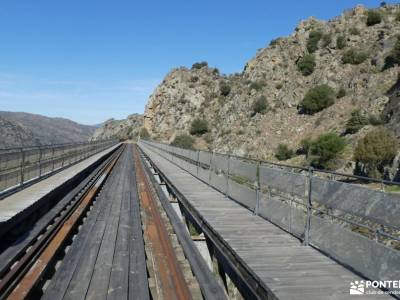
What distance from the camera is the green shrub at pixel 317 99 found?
5619 centimetres

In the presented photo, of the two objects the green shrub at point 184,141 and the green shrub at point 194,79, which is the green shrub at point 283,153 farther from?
the green shrub at point 194,79

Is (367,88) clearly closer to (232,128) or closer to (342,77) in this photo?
(342,77)

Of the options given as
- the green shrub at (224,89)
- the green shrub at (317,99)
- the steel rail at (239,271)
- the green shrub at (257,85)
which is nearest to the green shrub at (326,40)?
the green shrub at (257,85)

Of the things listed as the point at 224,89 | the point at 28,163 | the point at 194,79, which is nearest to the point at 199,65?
the point at 194,79

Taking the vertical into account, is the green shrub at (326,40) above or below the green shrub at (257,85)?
above

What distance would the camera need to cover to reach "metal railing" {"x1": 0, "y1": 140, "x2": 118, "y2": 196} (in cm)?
1377

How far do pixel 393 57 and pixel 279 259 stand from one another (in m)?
54.4

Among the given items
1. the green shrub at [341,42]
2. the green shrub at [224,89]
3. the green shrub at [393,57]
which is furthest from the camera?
the green shrub at [224,89]

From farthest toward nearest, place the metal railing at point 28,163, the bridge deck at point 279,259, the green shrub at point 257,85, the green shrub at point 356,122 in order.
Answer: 1. the green shrub at point 257,85
2. the green shrub at point 356,122
3. the metal railing at point 28,163
4. the bridge deck at point 279,259

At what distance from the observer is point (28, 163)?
54.4 ft

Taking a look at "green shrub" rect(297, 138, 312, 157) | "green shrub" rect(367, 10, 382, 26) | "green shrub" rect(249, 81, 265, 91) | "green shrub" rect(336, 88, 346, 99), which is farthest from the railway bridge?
"green shrub" rect(367, 10, 382, 26)

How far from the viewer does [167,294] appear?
691 cm

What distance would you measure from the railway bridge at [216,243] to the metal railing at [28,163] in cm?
10

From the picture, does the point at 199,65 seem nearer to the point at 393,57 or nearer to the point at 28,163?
the point at 393,57
